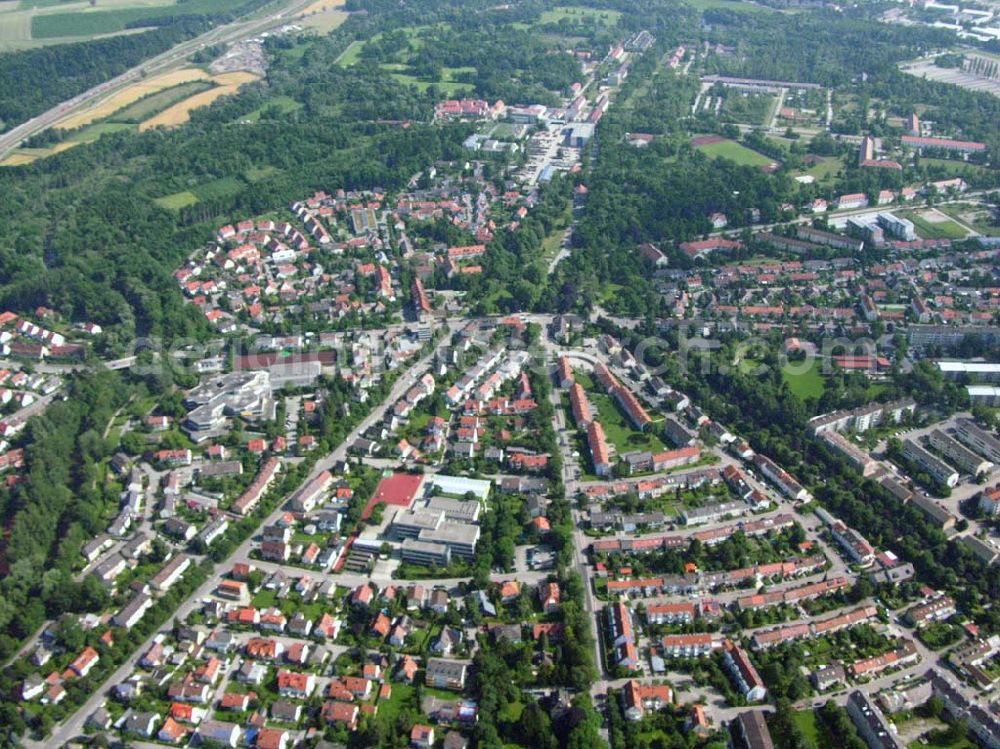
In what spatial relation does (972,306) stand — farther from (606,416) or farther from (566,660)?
(566,660)

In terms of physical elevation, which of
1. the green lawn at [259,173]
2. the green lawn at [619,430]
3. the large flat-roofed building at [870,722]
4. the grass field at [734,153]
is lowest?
the large flat-roofed building at [870,722]

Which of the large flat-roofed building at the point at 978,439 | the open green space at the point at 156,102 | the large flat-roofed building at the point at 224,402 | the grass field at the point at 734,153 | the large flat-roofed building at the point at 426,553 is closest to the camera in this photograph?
the large flat-roofed building at the point at 426,553

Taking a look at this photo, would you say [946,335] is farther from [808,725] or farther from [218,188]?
[218,188]

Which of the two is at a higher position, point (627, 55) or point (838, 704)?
point (627, 55)

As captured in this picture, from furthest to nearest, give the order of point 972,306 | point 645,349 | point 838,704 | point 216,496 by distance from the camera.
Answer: point 972,306 < point 645,349 < point 216,496 < point 838,704

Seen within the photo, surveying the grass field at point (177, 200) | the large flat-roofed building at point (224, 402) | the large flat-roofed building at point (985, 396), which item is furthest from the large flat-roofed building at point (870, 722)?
the grass field at point (177, 200)

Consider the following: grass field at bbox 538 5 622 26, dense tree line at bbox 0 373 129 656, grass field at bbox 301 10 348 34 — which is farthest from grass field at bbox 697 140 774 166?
grass field at bbox 301 10 348 34

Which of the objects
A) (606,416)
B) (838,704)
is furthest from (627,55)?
(838,704)

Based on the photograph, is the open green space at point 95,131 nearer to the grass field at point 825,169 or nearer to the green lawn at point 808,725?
the grass field at point 825,169
